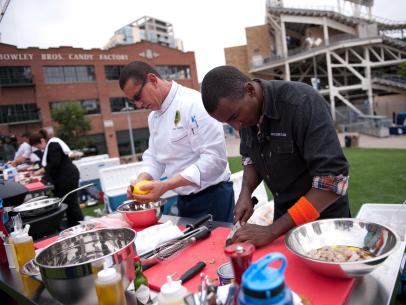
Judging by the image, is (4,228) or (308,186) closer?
(308,186)

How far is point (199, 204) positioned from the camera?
7.75 feet

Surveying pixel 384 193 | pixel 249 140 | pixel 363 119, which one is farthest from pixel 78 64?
pixel 249 140

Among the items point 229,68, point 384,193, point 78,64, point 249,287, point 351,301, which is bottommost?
point 384,193

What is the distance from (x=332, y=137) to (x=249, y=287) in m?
0.89

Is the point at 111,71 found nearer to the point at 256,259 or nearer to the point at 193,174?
the point at 193,174

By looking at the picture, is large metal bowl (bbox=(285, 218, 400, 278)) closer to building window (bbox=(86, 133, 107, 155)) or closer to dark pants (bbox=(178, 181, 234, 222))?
dark pants (bbox=(178, 181, 234, 222))

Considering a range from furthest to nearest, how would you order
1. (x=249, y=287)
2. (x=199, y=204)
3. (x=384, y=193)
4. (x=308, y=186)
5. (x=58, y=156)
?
(x=384, y=193) → (x=58, y=156) → (x=199, y=204) → (x=308, y=186) → (x=249, y=287)

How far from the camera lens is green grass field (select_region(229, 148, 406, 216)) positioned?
5.73 m

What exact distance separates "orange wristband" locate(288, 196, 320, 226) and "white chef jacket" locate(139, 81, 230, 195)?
2.62ft

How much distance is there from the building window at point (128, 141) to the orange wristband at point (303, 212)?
2793cm

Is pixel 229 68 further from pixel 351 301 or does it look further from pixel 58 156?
pixel 58 156

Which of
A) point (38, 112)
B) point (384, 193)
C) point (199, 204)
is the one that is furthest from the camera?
point (38, 112)

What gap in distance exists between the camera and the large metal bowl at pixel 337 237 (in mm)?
1168

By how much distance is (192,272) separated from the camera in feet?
4.31
